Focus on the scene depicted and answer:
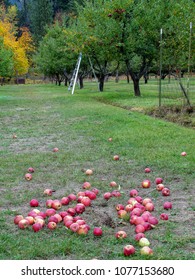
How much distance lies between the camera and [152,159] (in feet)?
22.5

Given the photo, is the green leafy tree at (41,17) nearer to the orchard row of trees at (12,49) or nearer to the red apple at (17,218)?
the orchard row of trees at (12,49)

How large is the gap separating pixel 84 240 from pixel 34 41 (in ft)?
251

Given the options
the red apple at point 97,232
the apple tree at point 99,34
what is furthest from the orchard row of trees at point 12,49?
the red apple at point 97,232

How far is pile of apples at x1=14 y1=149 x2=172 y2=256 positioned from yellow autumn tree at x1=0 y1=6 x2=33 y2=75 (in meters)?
42.4

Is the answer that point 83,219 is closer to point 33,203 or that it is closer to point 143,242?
point 33,203

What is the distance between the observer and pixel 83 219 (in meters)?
4.18

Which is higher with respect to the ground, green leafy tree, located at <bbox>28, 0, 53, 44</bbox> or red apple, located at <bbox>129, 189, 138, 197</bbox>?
Answer: green leafy tree, located at <bbox>28, 0, 53, 44</bbox>

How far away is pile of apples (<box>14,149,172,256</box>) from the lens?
3.69m

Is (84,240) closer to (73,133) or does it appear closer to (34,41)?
(73,133)

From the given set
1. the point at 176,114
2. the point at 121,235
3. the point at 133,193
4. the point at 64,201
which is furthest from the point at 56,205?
the point at 176,114

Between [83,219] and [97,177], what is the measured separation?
70.9 inches

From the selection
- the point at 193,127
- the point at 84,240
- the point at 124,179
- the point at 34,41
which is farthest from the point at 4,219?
the point at 34,41

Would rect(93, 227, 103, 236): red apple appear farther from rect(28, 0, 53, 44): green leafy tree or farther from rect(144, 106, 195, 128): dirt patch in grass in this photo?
rect(28, 0, 53, 44): green leafy tree

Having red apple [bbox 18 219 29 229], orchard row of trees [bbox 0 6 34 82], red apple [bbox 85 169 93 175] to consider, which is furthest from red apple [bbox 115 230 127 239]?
orchard row of trees [bbox 0 6 34 82]
